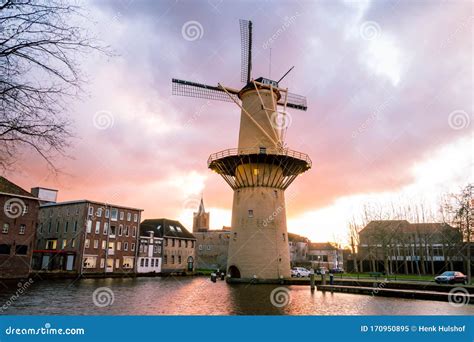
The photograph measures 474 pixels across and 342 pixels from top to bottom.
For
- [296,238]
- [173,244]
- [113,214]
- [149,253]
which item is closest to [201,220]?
[296,238]

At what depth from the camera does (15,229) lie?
3959 cm

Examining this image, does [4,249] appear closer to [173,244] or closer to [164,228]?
[164,228]

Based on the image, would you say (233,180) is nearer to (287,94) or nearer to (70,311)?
(287,94)

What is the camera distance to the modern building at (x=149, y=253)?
59406mm

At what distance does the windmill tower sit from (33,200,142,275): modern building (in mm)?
22983

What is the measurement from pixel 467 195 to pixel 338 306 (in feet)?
74.7

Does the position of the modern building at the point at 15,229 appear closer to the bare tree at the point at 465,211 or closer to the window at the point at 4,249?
the window at the point at 4,249

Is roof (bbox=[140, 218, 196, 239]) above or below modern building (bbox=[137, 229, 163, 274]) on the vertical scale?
above

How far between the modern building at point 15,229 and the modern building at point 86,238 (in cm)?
805

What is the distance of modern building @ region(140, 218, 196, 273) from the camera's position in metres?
65.2

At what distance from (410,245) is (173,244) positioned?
1592 inches

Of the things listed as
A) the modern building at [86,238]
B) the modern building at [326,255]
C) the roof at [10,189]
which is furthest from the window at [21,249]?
the modern building at [326,255]

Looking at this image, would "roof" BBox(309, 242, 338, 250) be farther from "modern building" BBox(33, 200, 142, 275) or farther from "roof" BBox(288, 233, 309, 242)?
"modern building" BBox(33, 200, 142, 275)

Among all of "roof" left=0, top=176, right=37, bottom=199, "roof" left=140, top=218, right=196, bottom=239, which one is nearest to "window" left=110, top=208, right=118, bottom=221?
"roof" left=140, top=218, right=196, bottom=239
